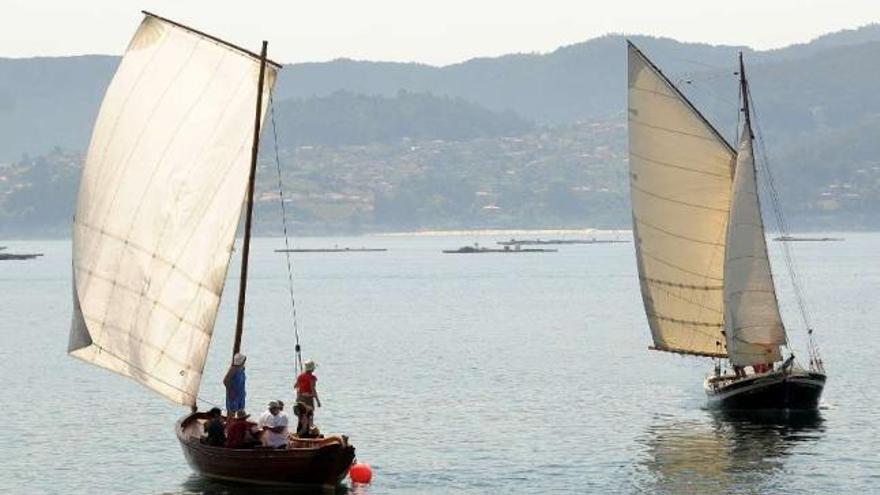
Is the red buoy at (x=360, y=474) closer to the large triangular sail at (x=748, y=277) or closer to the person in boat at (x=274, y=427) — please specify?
the person in boat at (x=274, y=427)

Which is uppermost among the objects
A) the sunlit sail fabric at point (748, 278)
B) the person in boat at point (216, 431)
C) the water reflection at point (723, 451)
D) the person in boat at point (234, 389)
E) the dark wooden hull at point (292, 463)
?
the sunlit sail fabric at point (748, 278)

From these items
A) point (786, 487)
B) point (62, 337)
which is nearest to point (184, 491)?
point (786, 487)

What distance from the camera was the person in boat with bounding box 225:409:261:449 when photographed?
51.9m

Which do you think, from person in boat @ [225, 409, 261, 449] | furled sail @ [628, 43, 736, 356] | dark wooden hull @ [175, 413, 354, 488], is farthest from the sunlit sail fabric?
person in boat @ [225, 409, 261, 449]

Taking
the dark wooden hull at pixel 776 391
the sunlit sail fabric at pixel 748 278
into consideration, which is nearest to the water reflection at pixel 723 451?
the dark wooden hull at pixel 776 391

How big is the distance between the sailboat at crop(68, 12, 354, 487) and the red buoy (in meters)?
4.29

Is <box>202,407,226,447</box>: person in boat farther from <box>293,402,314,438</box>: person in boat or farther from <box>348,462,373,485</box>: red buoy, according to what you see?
<box>348,462,373,485</box>: red buoy

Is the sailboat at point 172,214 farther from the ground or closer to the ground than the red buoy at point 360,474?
farther from the ground

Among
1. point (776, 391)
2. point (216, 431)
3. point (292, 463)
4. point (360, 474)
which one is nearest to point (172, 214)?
point (216, 431)

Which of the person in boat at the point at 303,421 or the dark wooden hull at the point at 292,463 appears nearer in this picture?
the dark wooden hull at the point at 292,463

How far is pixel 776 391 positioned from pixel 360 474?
22539 millimetres

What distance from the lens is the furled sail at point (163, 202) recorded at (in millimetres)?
51906

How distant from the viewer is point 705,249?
74.8 m

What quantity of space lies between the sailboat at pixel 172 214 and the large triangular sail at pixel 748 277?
23.6 meters
